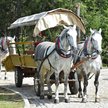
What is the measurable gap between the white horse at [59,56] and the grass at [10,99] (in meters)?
1.00

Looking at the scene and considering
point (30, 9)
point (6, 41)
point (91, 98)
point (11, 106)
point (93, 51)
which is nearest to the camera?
point (11, 106)

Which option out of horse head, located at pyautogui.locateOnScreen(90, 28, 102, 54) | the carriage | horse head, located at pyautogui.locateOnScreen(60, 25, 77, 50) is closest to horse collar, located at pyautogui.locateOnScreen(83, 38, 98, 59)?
horse head, located at pyautogui.locateOnScreen(90, 28, 102, 54)

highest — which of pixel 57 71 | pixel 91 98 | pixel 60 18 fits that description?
pixel 60 18


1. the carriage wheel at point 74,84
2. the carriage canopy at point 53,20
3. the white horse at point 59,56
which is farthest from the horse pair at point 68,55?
the carriage canopy at point 53,20

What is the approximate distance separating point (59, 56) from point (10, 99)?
2.27 metres

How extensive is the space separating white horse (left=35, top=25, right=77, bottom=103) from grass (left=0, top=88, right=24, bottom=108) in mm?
998

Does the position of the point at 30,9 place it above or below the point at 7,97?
above

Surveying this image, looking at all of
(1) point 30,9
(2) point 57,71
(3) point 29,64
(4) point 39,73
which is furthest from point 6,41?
(1) point 30,9

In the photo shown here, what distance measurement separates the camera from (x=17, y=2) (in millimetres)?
40812

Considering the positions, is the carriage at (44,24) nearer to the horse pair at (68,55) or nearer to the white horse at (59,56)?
the white horse at (59,56)

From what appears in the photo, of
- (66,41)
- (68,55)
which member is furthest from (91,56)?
(66,41)

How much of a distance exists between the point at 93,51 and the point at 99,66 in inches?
24.2

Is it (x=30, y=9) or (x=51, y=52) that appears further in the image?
(x=30, y=9)

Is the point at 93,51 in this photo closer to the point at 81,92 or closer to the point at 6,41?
the point at 81,92
